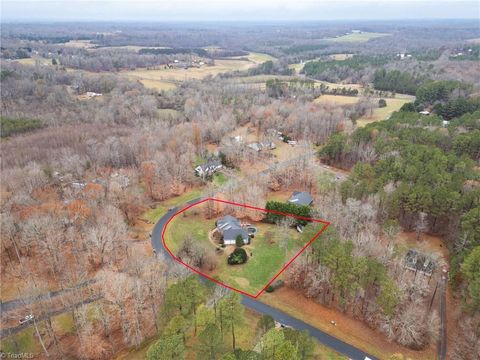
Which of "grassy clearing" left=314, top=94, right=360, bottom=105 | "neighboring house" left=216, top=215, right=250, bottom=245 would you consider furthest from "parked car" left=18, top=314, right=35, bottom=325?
"grassy clearing" left=314, top=94, right=360, bottom=105

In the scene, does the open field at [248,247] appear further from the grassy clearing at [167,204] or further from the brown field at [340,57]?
the brown field at [340,57]

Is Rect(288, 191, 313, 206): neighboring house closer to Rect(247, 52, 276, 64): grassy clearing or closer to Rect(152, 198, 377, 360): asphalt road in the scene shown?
Rect(152, 198, 377, 360): asphalt road

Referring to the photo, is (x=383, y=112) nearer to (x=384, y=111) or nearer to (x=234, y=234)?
(x=384, y=111)

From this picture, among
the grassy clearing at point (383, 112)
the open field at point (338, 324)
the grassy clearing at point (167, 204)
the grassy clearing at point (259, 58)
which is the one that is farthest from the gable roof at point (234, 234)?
the grassy clearing at point (259, 58)

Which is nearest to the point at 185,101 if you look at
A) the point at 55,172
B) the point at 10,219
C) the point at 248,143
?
the point at 248,143

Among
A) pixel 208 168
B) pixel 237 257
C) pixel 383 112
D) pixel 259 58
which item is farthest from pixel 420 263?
pixel 259 58

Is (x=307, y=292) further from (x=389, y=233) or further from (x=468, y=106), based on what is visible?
(x=468, y=106)

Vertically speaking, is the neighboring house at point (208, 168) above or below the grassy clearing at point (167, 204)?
above
